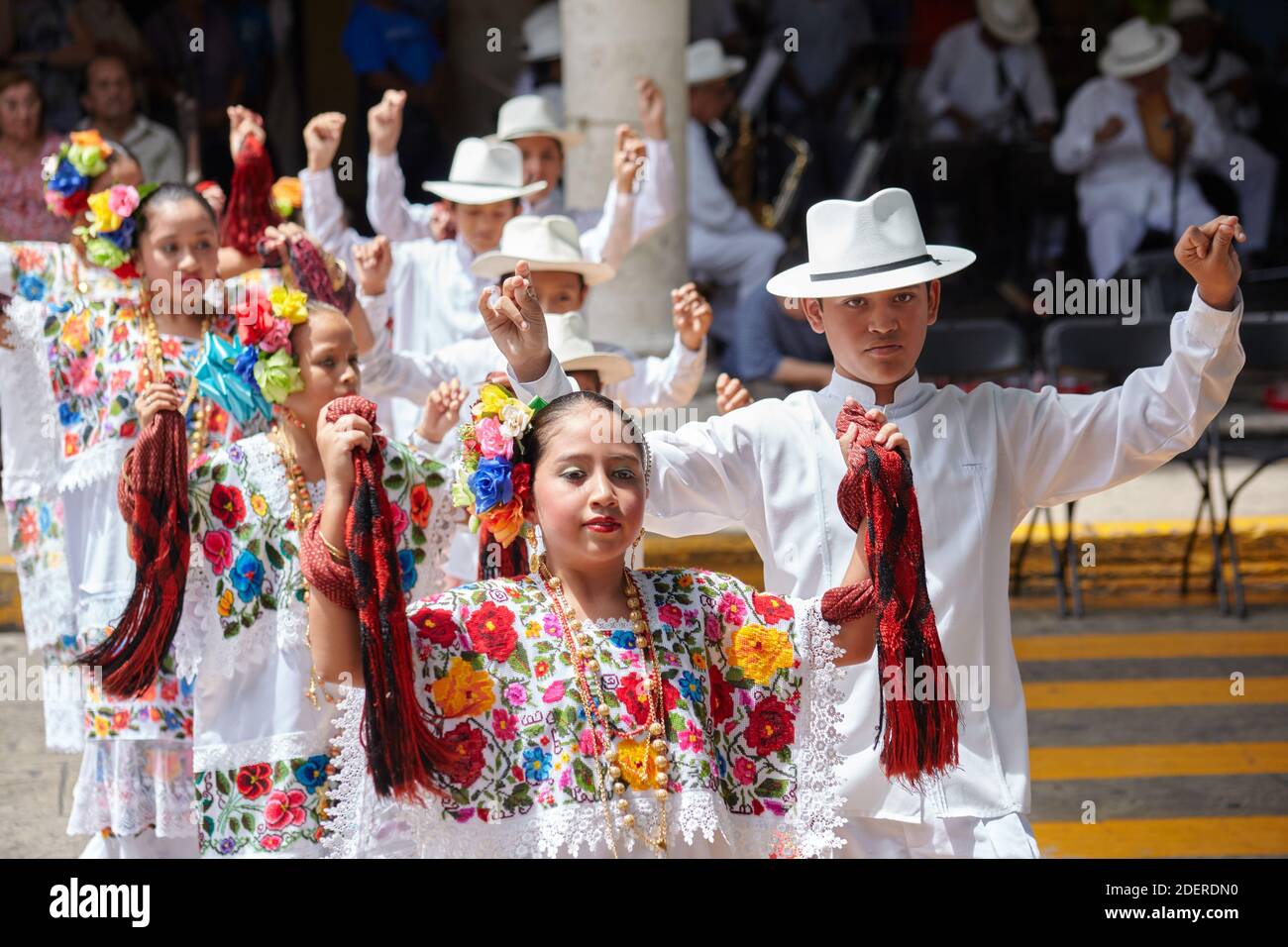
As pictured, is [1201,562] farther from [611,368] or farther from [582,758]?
[582,758]

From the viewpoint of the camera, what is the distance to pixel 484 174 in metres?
8.16

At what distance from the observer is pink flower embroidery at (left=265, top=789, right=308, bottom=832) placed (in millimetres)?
5137

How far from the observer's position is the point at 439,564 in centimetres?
545

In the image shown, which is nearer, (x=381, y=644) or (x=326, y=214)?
(x=381, y=644)

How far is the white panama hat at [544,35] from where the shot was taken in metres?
12.2

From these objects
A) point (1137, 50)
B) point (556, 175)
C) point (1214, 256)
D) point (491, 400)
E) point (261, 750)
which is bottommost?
point (261, 750)

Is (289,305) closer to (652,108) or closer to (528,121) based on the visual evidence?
(652,108)

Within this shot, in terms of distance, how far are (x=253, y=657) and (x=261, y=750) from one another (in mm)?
242

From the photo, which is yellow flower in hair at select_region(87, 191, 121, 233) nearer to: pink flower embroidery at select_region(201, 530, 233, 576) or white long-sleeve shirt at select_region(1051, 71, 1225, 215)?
pink flower embroidery at select_region(201, 530, 233, 576)

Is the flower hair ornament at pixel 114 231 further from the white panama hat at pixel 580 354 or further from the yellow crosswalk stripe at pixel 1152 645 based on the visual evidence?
the yellow crosswalk stripe at pixel 1152 645

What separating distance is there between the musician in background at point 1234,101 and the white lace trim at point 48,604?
8378 mm

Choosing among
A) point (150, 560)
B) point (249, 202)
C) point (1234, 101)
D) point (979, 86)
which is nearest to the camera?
point (150, 560)

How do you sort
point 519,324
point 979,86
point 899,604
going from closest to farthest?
1. point 899,604
2. point 519,324
3. point 979,86

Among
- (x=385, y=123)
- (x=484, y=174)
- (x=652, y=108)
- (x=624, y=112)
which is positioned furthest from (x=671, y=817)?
(x=624, y=112)
